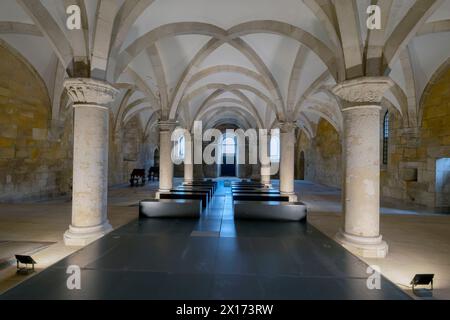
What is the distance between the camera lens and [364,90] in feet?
12.5

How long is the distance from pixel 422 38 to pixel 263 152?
7.92 metres

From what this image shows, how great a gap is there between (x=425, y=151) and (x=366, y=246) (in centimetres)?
742

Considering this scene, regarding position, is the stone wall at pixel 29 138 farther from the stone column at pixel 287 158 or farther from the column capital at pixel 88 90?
the stone column at pixel 287 158

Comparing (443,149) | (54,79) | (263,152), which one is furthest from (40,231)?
(443,149)

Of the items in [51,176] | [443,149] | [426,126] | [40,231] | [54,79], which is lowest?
[40,231]

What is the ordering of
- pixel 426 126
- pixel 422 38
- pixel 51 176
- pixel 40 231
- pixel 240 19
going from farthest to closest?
pixel 51 176, pixel 426 126, pixel 422 38, pixel 240 19, pixel 40 231

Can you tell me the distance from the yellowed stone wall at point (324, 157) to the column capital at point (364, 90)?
11.9 m

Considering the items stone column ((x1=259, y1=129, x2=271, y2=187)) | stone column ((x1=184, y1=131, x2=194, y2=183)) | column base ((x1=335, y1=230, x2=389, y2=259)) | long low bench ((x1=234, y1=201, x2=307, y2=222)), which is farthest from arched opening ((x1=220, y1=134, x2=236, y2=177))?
column base ((x1=335, y1=230, x2=389, y2=259))

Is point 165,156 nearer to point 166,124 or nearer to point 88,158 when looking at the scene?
point 166,124

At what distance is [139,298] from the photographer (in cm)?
213

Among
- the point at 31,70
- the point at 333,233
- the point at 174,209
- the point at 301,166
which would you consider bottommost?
the point at 333,233

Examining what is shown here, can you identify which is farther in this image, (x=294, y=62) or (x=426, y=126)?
(x=426, y=126)

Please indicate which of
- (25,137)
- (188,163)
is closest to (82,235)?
(25,137)
